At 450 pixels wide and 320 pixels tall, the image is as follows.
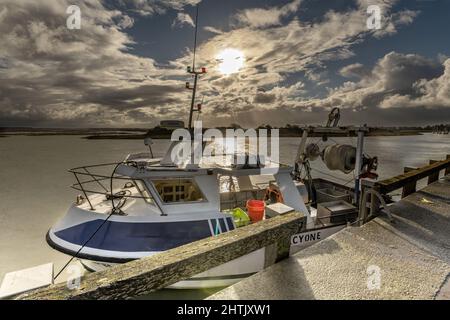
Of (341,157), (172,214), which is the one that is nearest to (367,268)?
(172,214)

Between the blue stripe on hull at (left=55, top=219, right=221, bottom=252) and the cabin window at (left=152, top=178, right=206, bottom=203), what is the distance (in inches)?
51.1

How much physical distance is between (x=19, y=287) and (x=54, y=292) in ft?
15.3

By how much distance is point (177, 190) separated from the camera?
7.78m

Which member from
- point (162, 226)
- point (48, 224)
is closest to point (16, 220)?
point (48, 224)

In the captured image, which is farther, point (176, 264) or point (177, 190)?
point (177, 190)

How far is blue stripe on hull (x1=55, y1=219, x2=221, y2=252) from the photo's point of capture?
5.89 metres

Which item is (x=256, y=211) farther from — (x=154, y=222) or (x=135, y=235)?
(x=135, y=235)

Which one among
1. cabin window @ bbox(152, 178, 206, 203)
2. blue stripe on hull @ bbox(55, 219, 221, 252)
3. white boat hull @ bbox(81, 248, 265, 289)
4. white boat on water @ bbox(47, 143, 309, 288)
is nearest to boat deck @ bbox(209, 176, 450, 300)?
white boat hull @ bbox(81, 248, 265, 289)

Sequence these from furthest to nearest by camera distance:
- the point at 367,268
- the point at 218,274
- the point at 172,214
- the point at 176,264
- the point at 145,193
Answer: the point at 145,193, the point at 172,214, the point at 218,274, the point at 367,268, the point at 176,264

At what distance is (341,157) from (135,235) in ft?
22.7

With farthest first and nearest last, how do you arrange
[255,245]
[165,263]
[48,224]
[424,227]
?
[48,224]
[424,227]
[255,245]
[165,263]

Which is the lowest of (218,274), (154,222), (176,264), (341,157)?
(218,274)
